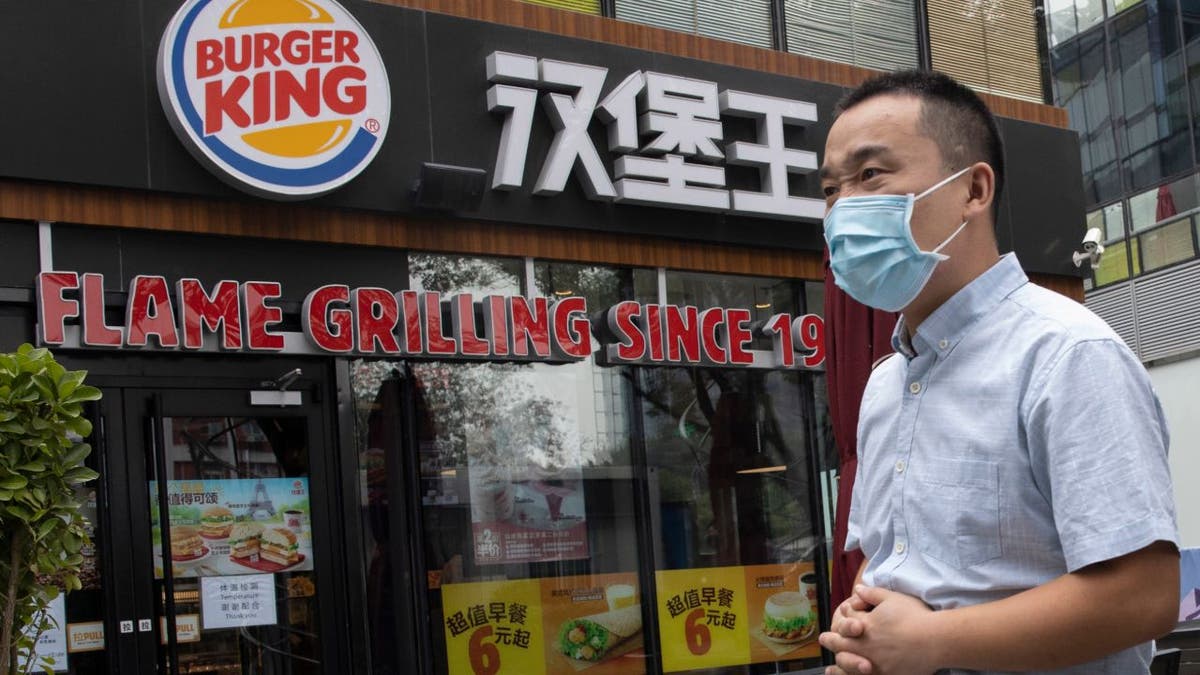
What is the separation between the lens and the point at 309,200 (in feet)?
26.8

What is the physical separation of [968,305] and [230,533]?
264 inches

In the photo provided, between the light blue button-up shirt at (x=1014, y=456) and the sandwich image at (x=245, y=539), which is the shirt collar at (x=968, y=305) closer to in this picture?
the light blue button-up shirt at (x=1014, y=456)

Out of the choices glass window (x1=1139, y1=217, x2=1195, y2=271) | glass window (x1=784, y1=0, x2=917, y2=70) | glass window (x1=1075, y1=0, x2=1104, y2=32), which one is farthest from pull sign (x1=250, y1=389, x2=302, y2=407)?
glass window (x1=1075, y1=0, x2=1104, y2=32)

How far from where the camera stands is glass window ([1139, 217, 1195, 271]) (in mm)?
23016

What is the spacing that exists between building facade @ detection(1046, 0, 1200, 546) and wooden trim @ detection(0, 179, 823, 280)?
47.4 ft

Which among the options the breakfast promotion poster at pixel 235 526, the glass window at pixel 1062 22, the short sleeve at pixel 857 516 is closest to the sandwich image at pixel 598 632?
the breakfast promotion poster at pixel 235 526

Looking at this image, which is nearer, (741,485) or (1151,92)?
(741,485)

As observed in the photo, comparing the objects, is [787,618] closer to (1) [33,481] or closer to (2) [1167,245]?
(1) [33,481]

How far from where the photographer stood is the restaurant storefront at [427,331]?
295 inches

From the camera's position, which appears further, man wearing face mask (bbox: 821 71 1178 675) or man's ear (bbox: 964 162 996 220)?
man's ear (bbox: 964 162 996 220)

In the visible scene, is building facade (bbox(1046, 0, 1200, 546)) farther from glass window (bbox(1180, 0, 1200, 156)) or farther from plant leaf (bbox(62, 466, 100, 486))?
plant leaf (bbox(62, 466, 100, 486))

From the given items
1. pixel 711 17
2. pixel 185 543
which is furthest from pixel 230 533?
pixel 711 17

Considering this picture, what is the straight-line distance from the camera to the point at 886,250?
1.90 meters

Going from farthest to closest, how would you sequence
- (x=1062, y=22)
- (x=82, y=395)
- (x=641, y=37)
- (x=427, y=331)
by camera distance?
1. (x=1062, y=22)
2. (x=641, y=37)
3. (x=427, y=331)
4. (x=82, y=395)
